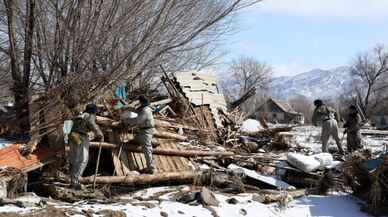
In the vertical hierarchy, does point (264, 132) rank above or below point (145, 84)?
below

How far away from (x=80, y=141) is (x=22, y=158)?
1.25 meters

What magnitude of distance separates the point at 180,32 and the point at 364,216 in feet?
19.8

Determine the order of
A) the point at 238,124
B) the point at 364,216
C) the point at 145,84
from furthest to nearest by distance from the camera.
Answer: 1. the point at 238,124
2. the point at 145,84
3. the point at 364,216

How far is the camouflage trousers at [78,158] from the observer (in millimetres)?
9414

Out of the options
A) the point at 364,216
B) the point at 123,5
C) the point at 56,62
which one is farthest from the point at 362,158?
the point at 56,62

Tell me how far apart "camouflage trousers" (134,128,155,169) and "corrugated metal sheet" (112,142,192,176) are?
0.27m


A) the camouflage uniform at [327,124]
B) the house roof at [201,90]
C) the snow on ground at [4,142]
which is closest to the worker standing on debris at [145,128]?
the snow on ground at [4,142]

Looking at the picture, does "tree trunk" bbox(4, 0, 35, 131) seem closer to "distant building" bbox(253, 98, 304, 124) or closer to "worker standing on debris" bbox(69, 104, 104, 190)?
"worker standing on debris" bbox(69, 104, 104, 190)

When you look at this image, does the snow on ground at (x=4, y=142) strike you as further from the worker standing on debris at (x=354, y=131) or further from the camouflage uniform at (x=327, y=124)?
the worker standing on debris at (x=354, y=131)

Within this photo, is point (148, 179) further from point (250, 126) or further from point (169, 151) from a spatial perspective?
point (250, 126)

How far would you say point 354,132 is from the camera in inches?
568

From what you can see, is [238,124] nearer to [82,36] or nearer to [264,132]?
[264,132]

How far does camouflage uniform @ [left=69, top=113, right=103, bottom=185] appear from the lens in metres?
9.44

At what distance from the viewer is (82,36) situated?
35.3ft
